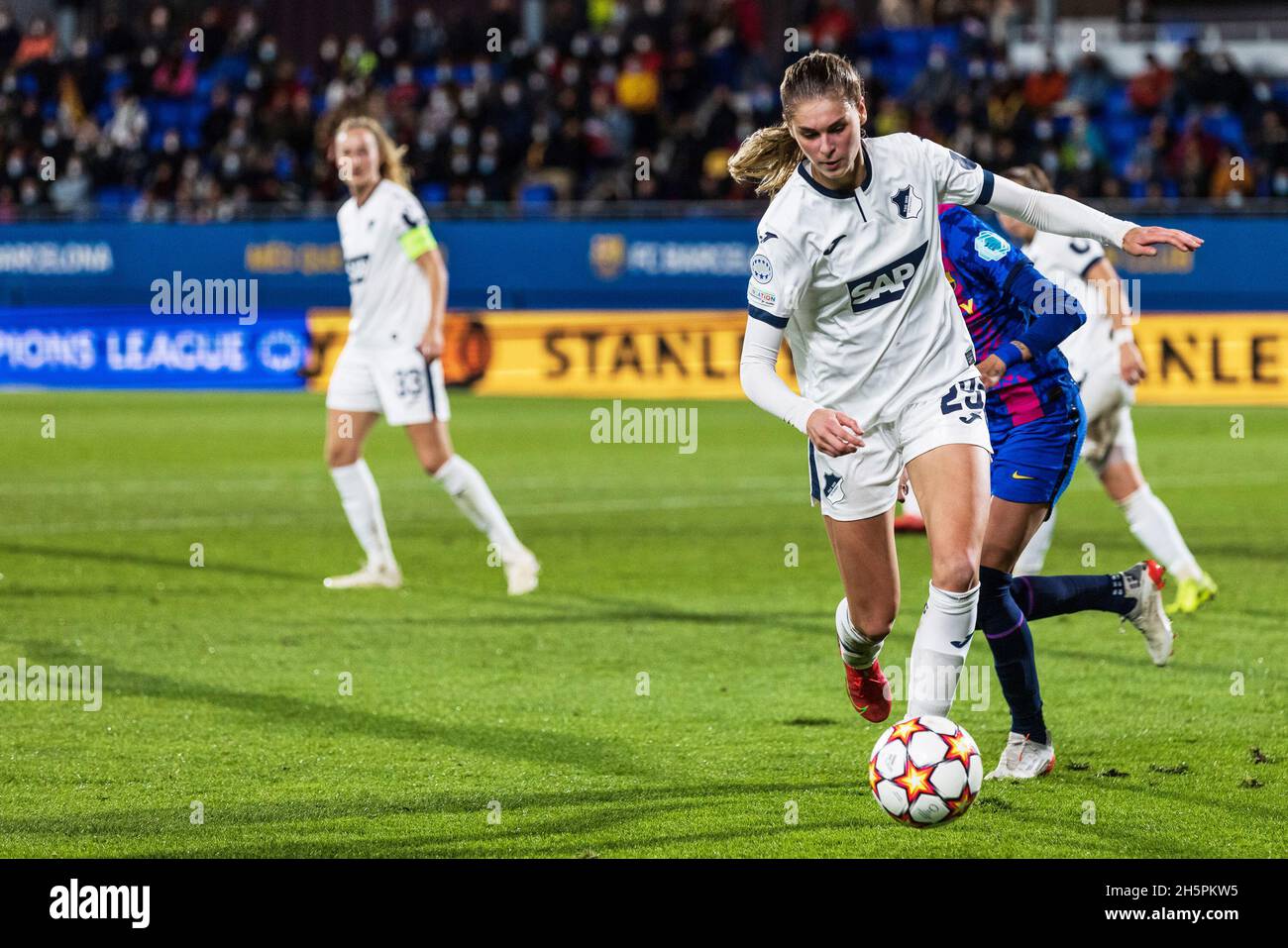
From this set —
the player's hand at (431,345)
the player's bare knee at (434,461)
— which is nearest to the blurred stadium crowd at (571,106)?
the player's hand at (431,345)

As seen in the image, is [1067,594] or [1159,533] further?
[1159,533]

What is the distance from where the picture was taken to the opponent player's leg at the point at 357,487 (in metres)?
10.4

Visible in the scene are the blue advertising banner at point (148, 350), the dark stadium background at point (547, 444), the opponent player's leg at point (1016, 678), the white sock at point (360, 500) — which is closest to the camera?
the dark stadium background at point (547, 444)

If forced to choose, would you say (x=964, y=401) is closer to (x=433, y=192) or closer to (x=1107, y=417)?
(x=1107, y=417)

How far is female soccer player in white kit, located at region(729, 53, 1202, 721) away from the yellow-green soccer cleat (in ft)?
12.9

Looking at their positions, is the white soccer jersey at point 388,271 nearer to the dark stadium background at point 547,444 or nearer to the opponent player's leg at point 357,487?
the opponent player's leg at point 357,487

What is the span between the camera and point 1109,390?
374 inches

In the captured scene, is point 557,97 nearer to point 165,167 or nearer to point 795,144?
point 165,167

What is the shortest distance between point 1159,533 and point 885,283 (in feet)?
14.4

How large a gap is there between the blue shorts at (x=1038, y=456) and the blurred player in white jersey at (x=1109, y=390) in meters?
2.47

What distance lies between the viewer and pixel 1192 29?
28.1 meters

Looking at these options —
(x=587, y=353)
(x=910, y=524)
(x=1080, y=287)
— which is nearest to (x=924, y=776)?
(x=1080, y=287)

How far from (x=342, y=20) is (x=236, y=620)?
1167 inches

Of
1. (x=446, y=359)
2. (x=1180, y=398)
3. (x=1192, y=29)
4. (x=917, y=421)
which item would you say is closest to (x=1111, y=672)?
(x=917, y=421)
